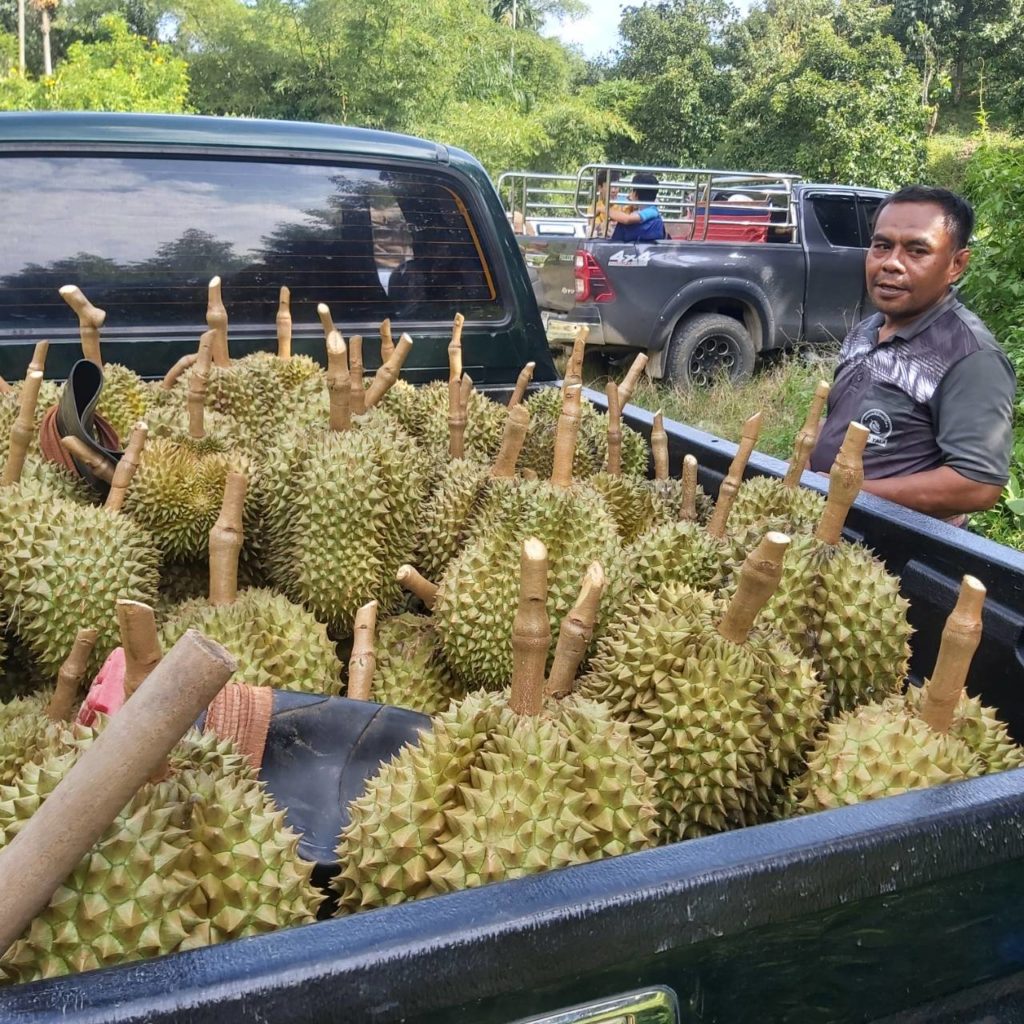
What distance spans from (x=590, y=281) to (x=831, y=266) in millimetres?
2465

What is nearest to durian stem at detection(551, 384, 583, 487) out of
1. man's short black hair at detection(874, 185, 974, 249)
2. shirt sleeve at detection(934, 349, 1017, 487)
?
shirt sleeve at detection(934, 349, 1017, 487)

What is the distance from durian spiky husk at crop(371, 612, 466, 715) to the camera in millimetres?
1559

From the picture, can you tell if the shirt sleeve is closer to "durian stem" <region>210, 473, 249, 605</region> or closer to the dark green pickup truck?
the dark green pickup truck

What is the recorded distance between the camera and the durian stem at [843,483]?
1.41 m

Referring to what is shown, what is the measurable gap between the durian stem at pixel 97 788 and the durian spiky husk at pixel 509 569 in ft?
2.70

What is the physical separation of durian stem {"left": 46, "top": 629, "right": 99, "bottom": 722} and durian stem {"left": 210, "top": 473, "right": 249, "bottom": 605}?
257mm

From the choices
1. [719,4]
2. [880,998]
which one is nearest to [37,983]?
[880,998]

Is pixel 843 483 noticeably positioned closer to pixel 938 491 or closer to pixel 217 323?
pixel 938 491

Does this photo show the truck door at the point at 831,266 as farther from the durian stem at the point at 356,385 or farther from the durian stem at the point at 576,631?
the durian stem at the point at 576,631

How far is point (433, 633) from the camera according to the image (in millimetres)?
1645

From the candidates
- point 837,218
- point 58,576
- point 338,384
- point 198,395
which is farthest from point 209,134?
point 837,218

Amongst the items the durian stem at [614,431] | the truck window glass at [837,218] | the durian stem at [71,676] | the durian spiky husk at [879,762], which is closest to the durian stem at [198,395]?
the durian stem at [71,676]

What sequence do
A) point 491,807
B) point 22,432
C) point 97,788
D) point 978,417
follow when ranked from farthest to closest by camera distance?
point 978,417 → point 22,432 → point 491,807 → point 97,788

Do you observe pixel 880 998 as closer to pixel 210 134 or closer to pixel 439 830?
pixel 439 830
